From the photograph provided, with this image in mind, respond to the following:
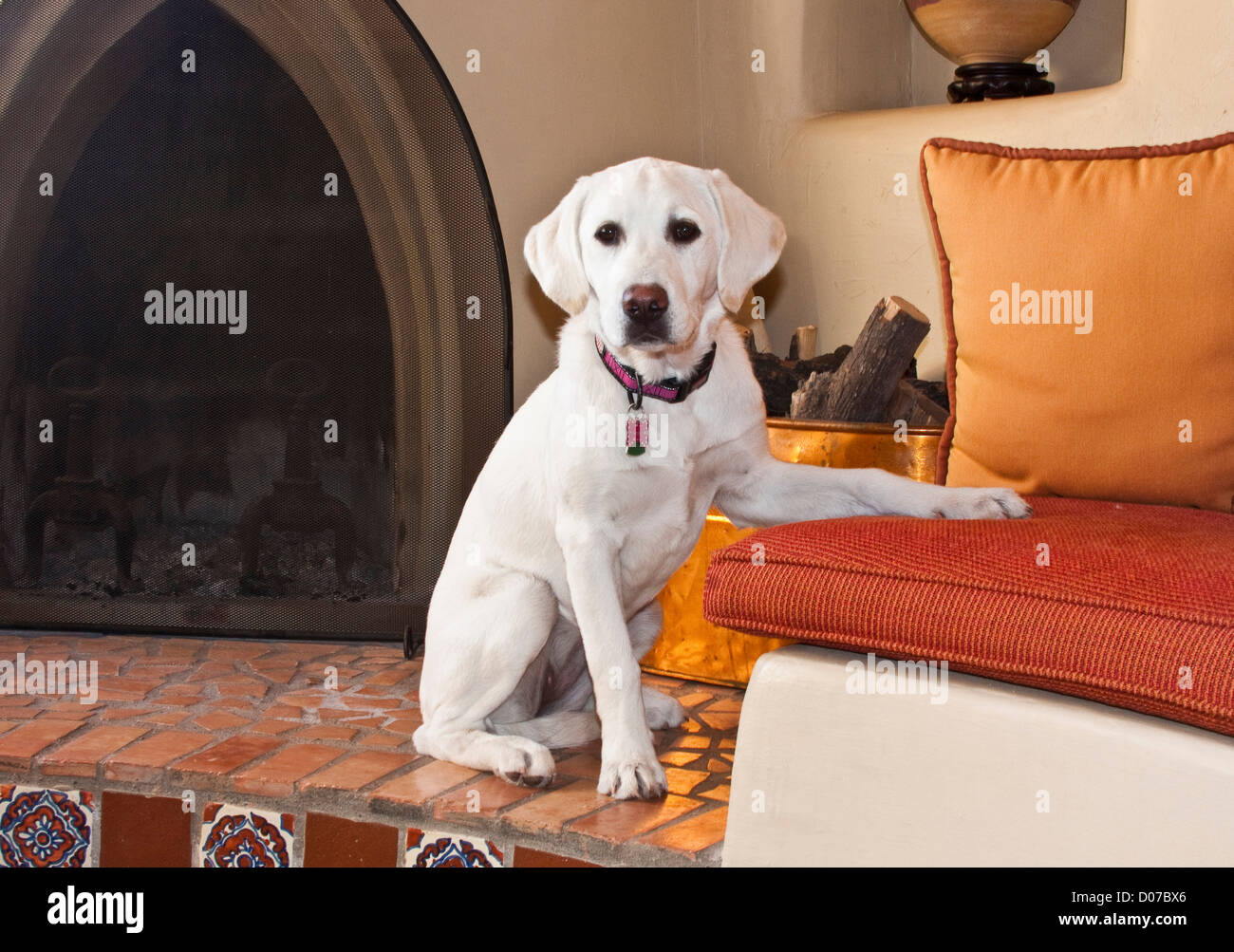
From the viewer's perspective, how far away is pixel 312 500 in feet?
10.2

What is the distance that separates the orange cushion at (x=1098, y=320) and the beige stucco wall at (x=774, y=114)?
2.72 feet

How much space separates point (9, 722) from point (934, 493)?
1863mm

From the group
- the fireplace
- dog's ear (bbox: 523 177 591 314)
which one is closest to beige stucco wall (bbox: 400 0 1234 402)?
the fireplace

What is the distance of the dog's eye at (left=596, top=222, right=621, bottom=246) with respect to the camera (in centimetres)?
194

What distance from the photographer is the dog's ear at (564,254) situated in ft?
6.56

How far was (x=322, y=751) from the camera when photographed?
7.30 feet
